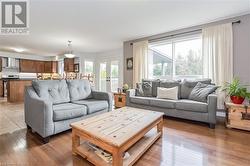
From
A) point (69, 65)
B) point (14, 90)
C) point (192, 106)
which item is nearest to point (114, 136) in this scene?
point (192, 106)

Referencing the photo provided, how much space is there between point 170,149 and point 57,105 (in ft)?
6.54

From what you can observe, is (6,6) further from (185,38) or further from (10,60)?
(10,60)

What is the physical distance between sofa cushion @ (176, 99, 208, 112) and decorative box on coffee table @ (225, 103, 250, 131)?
0.47 m

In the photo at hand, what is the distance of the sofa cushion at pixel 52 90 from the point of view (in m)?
2.57

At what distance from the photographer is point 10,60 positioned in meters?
7.53

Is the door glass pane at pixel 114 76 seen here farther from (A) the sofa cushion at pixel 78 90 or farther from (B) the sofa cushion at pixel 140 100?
(A) the sofa cushion at pixel 78 90

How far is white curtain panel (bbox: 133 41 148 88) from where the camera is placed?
15.5 ft

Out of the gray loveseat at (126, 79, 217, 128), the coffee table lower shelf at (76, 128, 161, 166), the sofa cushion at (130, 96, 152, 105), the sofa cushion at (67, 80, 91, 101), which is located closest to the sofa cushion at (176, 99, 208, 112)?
the gray loveseat at (126, 79, 217, 128)

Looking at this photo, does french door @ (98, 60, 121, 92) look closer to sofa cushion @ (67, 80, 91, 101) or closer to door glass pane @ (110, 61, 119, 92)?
door glass pane @ (110, 61, 119, 92)

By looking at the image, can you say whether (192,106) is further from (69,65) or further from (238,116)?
(69,65)

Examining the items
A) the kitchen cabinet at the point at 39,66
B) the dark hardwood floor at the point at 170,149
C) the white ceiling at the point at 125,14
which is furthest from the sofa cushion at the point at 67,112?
the kitchen cabinet at the point at 39,66

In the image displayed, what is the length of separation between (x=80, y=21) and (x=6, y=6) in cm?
141

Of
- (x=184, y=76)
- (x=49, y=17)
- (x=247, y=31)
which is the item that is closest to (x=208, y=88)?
(x=184, y=76)

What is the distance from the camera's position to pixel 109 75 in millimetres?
7488
